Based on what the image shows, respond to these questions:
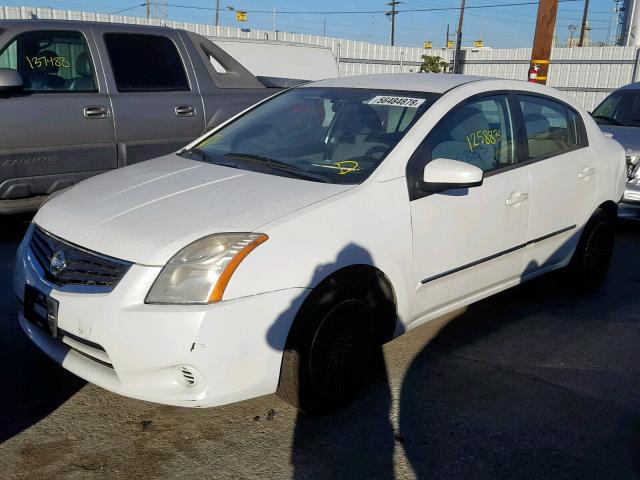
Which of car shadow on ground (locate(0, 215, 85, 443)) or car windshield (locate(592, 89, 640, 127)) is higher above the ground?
car windshield (locate(592, 89, 640, 127))

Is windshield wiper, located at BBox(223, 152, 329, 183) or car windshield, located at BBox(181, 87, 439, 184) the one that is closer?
windshield wiper, located at BBox(223, 152, 329, 183)

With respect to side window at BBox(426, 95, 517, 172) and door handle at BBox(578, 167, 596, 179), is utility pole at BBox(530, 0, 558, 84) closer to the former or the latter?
door handle at BBox(578, 167, 596, 179)

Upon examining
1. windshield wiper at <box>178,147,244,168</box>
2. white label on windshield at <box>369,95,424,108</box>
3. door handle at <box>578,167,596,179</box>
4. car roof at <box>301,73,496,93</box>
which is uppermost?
car roof at <box>301,73,496,93</box>

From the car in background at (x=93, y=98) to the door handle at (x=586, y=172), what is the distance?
3.39 m

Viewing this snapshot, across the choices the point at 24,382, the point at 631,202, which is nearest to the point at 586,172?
the point at 631,202

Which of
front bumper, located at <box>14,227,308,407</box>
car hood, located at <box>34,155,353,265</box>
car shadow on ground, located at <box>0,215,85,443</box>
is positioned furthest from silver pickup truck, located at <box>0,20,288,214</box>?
front bumper, located at <box>14,227,308,407</box>

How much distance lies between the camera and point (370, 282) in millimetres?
2941

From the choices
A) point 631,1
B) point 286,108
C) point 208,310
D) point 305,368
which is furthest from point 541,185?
point 631,1

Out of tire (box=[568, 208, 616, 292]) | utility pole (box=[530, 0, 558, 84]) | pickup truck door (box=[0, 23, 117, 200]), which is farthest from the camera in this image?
utility pole (box=[530, 0, 558, 84])

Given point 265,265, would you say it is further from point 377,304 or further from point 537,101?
point 537,101

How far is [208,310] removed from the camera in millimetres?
2420

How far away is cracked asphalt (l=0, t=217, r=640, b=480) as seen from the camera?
2627 mm

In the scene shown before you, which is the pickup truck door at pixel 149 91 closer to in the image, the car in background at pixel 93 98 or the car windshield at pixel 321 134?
the car in background at pixel 93 98

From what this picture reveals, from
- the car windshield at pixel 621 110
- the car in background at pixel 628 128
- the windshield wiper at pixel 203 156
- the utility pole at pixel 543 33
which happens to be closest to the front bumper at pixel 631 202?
the car in background at pixel 628 128
